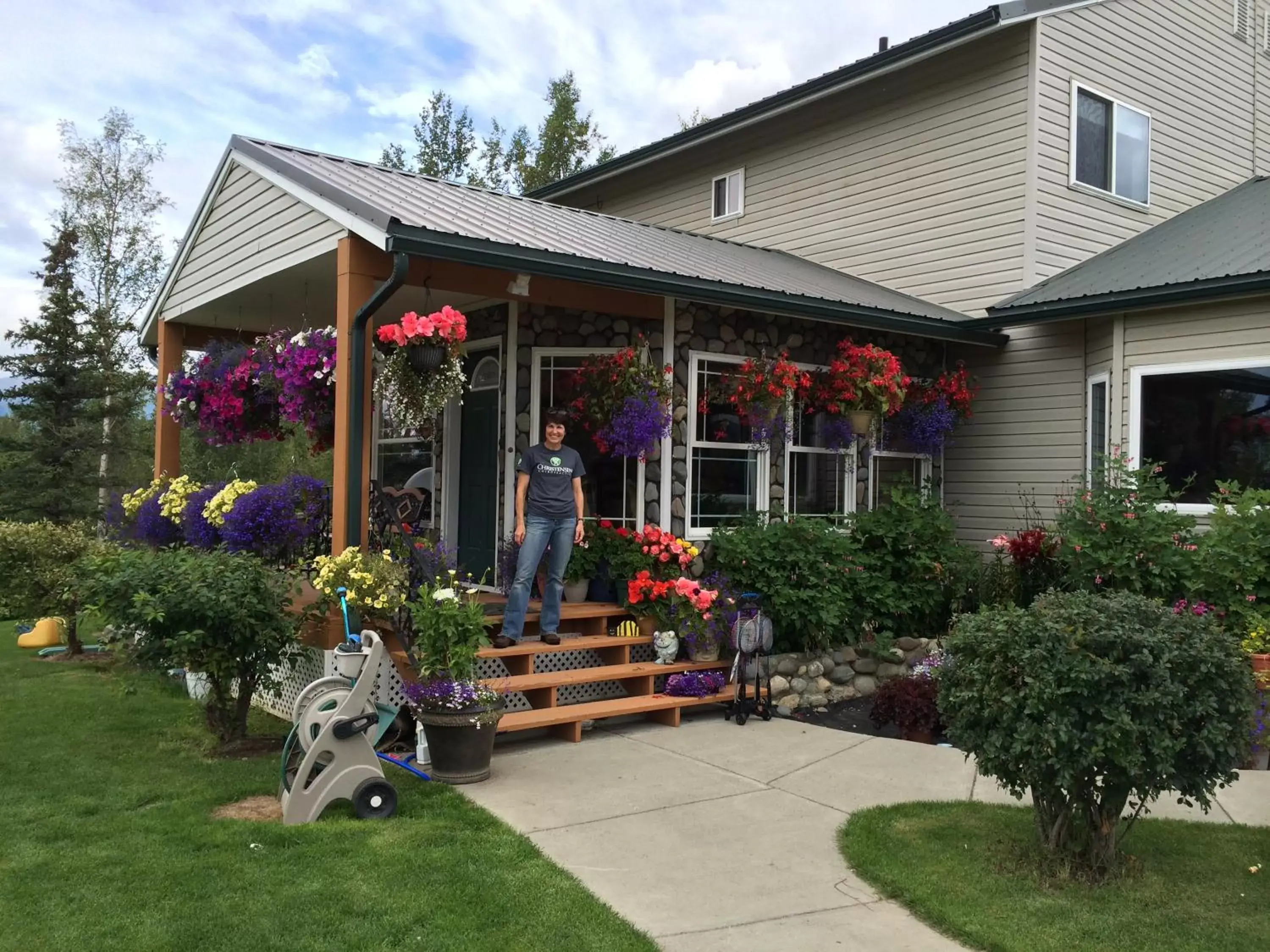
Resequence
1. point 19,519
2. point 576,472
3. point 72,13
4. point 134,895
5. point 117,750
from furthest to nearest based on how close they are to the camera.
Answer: point 19,519 < point 72,13 < point 576,472 < point 117,750 < point 134,895

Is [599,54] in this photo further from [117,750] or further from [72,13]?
[117,750]

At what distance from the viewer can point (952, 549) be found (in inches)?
327

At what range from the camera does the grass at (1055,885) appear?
3.38m

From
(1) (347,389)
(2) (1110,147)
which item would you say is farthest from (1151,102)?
(1) (347,389)

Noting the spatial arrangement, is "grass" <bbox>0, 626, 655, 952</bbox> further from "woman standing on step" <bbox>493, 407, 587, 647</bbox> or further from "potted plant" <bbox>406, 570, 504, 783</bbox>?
"woman standing on step" <bbox>493, 407, 587, 647</bbox>

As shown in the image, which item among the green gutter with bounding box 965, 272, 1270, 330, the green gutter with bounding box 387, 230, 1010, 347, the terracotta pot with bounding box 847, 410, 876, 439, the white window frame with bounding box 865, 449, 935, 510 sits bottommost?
the white window frame with bounding box 865, 449, 935, 510

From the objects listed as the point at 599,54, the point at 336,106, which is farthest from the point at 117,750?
the point at 599,54

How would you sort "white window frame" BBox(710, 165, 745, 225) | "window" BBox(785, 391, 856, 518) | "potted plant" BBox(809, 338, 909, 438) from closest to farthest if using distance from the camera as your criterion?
"potted plant" BBox(809, 338, 909, 438)
"window" BBox(785, 391, 856, 518)
"white window frame" BBox(710, 165, 745, 225)

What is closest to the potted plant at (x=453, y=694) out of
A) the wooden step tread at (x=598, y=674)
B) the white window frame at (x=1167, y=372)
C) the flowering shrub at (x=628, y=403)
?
the wooden step tread at (x=598, y=674)

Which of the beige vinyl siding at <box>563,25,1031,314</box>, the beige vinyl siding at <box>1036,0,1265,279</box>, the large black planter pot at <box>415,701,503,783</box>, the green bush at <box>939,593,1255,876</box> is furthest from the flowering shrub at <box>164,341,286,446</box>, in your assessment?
the beige vinyl siding at <box>1036,0,1265,279</box>

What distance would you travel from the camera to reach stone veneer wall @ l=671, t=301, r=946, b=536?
7926 mm

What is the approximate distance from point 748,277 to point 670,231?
2511mm

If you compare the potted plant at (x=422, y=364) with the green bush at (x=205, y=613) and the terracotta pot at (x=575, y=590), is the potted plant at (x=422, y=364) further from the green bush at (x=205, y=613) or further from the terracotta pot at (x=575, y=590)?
the terracotta pot at (x=575, y=590)

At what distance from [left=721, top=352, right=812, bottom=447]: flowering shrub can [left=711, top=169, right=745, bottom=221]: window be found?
486cm
